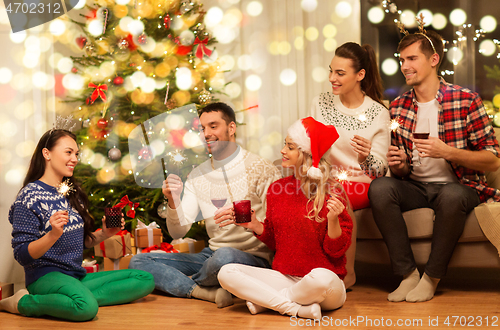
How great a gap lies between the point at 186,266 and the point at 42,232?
2.54ft

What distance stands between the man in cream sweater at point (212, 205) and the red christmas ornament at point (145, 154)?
30.4 inches

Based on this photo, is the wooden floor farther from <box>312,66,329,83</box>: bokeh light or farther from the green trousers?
<box>312,66,329,83</box>: bokeh light

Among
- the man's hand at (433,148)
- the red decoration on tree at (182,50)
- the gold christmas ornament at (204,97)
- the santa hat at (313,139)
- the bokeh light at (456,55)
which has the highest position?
the red decoration on tree at (182,50)

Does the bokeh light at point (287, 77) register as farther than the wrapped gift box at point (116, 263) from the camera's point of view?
Yes

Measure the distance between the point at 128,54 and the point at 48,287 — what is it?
5.86ft

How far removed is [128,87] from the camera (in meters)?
3.16

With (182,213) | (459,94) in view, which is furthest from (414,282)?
(182,213)

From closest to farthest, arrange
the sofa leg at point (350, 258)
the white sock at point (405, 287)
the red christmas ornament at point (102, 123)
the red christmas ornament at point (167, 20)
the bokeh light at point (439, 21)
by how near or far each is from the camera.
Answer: the white sock at point (405, 287), the sofa leg at point (350, 258), the red christmas ornament at point (102, 123), the red christmas ornament at point (167, 20), the bokeh light at point (439, 21)

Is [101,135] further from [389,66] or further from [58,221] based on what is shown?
[389,66]

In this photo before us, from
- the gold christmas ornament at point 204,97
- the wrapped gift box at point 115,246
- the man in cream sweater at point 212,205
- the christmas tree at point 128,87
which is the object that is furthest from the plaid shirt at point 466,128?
the wrapped gift box at point 115,246

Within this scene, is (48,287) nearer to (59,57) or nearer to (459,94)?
(459,94)

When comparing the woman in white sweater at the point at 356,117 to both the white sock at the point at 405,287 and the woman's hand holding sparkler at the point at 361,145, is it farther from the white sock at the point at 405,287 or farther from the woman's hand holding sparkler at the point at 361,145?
the white sock at the point at 405,287

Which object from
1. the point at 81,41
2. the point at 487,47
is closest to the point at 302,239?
the point at 81,41

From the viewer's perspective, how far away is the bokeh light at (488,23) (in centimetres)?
389
